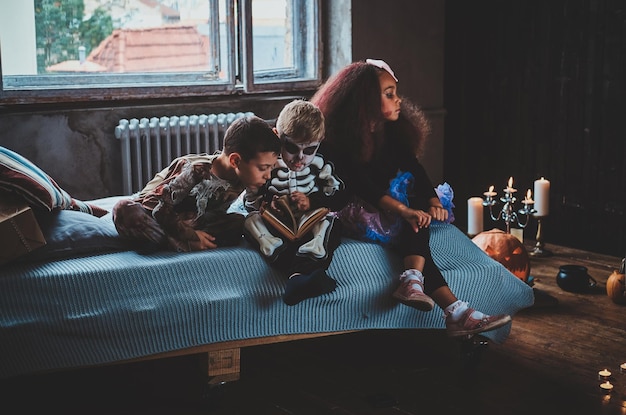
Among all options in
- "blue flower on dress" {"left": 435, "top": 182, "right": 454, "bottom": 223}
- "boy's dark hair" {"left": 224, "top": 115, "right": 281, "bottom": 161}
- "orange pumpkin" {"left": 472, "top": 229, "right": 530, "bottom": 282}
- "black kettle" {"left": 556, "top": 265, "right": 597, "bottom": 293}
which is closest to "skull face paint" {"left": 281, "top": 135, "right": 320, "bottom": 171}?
Result: "boy's dark hair" {"left": 224, "top": 115, "right": 281, "bottom": 161}

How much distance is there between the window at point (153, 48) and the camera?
13.6 feet

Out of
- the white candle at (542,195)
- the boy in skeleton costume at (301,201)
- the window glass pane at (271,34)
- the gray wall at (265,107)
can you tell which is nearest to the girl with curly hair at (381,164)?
the boy in skeleton costume at (301,201)

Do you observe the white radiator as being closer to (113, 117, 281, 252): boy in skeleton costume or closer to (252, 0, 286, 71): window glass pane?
(252, 0, 286, 71): window glass pane

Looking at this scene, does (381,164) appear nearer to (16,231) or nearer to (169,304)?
(169,304)

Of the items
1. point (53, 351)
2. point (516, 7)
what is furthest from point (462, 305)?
point (516, 7)

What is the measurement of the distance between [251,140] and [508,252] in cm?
142

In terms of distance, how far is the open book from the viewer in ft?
9.37

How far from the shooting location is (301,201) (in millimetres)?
2900

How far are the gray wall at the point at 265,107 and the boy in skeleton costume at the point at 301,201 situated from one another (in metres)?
1.53

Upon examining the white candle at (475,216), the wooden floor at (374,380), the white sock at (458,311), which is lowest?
the wooden floor at (374,380)

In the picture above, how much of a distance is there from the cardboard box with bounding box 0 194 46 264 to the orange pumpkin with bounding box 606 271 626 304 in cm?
232

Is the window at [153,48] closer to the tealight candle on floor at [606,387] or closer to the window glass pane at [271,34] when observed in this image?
the window glass pane at [271,34]

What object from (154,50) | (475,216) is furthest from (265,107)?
(475,216)

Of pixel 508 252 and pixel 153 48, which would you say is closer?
pixel 508 252
